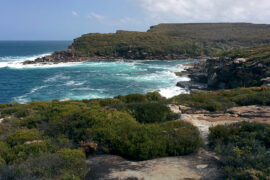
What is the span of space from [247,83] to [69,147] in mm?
31478

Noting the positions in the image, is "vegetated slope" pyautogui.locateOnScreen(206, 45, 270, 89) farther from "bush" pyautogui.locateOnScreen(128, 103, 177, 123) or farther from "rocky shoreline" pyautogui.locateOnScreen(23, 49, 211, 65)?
"rocky shoreline" pyautogui.locateOnScreen(23, 49, 211, 65)

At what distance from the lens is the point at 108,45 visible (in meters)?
98.2

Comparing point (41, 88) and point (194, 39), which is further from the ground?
point (194, 39)

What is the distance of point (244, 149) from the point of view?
564 centimetres

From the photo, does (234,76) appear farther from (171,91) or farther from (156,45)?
(156,45)

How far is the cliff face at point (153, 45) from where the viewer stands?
86.0 m

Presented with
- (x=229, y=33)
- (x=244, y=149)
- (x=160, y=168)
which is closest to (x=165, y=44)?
(x=229, y=33)

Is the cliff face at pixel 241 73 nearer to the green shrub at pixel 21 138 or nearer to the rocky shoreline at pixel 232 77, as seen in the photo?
the rocky shoreline at pixel 232 77

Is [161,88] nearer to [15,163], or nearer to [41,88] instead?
[41,88]

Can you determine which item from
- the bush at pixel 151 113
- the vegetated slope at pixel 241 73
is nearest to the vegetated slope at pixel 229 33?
the vegetated slope at pixel 241 73

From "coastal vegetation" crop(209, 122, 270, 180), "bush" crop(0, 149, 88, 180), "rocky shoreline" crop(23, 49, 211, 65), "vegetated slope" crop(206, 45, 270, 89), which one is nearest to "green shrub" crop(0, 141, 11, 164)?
"bush" crop(0, 149, 88, 180)

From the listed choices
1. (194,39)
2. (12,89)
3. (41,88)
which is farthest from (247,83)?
(194,39)

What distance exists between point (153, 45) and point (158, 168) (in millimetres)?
92189

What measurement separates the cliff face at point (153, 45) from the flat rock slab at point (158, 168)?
251 feet
